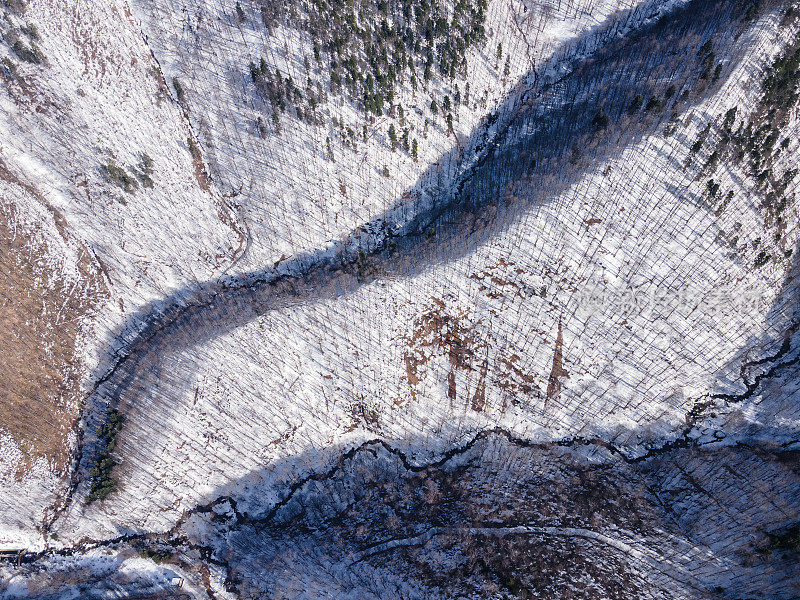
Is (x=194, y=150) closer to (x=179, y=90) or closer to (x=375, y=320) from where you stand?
(x=179, y=90)

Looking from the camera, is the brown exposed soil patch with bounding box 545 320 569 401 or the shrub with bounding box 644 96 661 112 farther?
the shrub with bounding box 644 96 661 112

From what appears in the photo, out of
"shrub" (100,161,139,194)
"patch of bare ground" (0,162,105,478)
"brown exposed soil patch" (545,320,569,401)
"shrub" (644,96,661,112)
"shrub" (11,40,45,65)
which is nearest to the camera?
"brown exposed soil patch" (545,320,569,401)

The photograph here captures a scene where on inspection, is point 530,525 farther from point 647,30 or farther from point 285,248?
point 647,30

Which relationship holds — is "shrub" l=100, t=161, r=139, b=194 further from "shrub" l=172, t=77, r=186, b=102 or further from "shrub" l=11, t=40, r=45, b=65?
"shrub" l=11, t=40, r=45, b=65

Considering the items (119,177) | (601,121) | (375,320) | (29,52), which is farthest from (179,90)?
(601,121)

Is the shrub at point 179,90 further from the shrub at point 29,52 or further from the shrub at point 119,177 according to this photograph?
the shrub at point 29,52

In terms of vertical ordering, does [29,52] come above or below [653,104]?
below

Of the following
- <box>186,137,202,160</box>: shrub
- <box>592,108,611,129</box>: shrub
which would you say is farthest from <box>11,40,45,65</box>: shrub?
<box>592,108,611,129</box>: shrub

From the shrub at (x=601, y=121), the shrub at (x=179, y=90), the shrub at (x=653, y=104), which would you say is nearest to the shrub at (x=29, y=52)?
the shrub at (x=179, y=90)
